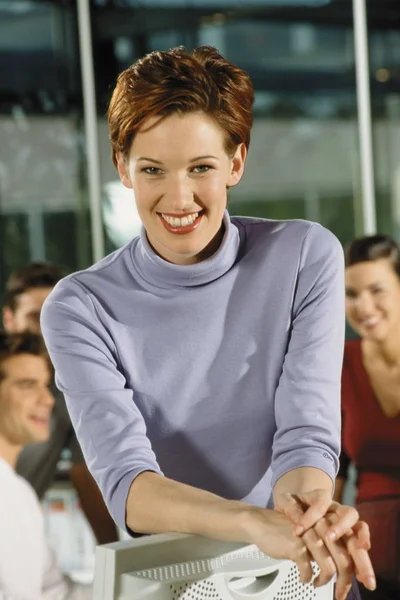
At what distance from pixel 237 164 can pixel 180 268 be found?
0.14m

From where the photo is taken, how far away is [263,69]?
190 inches

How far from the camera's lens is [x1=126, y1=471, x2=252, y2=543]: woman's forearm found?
3.33 feet

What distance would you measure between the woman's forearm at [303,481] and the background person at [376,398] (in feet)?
3.93

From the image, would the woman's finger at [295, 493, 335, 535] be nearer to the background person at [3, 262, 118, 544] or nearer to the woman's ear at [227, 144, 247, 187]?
the woman's ear at [227, 144, 247, 187]

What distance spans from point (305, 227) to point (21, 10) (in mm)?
3754

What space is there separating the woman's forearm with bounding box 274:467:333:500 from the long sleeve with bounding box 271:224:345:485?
0.01m

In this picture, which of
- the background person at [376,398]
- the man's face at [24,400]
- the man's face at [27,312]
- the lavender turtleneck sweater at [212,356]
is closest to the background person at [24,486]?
the man's face at [24,400]

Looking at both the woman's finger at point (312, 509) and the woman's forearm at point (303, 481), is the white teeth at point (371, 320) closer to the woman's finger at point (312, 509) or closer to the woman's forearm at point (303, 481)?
the woman's forearm at point (303, 481)

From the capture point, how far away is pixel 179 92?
1.17 meters

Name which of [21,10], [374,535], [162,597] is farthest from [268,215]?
[162,597]

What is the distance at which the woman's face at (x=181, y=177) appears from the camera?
1177 mm

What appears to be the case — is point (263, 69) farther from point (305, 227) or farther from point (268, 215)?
point (305, 227)

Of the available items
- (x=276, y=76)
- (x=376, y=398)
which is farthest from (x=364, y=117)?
(x=376, y=398)

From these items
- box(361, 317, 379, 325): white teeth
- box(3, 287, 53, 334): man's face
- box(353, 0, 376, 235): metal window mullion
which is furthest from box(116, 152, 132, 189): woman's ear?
box(353, 0, 376, 235): metal window mullion
